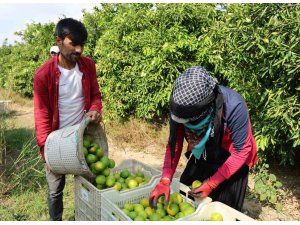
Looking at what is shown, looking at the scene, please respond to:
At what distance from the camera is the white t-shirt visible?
2.92m

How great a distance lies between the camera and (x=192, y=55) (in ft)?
19.2

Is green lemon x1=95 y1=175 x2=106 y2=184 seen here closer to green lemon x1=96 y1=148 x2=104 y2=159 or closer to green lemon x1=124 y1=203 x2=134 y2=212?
green lemon x1=96 y1=148 x2=104 y2=159

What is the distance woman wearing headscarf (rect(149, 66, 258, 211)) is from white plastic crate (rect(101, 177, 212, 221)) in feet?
0.44

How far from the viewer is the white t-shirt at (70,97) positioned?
292 cm

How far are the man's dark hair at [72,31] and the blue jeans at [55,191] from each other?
1.20 m

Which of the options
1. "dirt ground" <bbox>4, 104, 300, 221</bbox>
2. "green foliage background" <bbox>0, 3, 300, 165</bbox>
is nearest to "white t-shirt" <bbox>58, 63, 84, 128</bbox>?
"green foliage background" <bbox>0, 3, 300, 165</bbox>

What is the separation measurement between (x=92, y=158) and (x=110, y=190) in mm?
387

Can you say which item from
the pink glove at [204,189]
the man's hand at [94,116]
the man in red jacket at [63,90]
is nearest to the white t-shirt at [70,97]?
the man in red jacket at [63,90]

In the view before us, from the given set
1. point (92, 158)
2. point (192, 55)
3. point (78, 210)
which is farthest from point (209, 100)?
point (192, 55)

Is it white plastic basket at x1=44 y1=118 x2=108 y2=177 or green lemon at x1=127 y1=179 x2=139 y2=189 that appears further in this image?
green lemon at x1=127 y1=179 x2=139 y2=189

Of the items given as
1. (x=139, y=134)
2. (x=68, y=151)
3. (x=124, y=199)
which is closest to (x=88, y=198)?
(x=124, y=199)

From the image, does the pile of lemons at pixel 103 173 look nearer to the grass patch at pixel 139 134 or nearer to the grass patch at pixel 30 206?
the grass patch at pixel 30 206

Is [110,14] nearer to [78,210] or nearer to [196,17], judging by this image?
[196,17]

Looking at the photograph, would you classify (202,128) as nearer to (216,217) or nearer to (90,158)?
(216,217)
